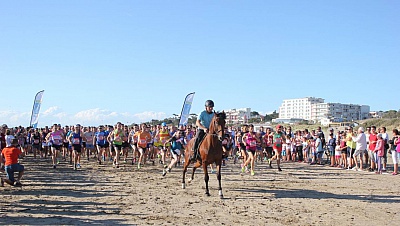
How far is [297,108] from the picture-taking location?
192m

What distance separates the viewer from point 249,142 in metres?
16.3

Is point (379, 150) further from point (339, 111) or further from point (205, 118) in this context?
point (339, 111)

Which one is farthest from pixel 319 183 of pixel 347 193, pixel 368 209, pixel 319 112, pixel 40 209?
pixel 319 112

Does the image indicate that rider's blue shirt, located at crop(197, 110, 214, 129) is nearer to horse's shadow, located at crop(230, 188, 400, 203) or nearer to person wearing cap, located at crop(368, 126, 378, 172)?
horse's shadow, located at crop(230, 188, 400, 203)

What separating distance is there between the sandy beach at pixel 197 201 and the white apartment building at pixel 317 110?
15549 cm

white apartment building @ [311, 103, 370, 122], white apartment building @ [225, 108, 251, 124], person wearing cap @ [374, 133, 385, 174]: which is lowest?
person wearing cap @ [374, 133, 385, 174]

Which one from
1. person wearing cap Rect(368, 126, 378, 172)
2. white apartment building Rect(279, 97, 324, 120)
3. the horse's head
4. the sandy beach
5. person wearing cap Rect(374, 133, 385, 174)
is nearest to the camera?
the sandy beach

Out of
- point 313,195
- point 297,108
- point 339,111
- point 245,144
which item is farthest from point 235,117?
point 297,108

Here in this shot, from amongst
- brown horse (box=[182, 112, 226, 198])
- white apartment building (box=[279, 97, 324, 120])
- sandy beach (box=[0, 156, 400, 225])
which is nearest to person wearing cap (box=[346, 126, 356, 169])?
sandy beach (box=[0, 156, 400, 225])

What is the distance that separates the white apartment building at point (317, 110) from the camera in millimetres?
170750

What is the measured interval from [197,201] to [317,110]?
6992 inches

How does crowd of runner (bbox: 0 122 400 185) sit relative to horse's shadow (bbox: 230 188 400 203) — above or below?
above

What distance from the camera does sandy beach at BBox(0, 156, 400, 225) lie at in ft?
28.8

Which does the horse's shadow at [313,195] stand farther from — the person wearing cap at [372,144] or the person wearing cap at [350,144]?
the person wearing cap at [350,144]
